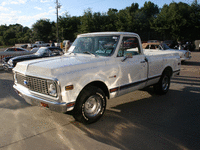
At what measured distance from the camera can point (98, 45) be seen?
433 centimetres

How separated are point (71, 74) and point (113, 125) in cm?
147

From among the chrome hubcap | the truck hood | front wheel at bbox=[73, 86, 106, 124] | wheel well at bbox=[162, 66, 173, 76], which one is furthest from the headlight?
wheel well at bbox=[162, 66, 173, 76]

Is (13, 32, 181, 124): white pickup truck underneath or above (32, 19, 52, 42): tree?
underneath

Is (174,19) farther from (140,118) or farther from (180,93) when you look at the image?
(140,118)

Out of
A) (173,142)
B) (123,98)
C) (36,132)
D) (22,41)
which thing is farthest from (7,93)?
(22,41)

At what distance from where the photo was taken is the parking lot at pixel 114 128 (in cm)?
303

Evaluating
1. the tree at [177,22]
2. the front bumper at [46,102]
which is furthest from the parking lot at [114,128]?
the tree at [177,22]

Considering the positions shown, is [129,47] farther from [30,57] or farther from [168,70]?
[30,57]

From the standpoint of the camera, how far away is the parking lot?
3.03 metres

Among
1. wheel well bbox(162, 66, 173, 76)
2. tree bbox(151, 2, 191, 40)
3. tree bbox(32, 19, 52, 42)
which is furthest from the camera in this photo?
tree bbox(32, 19, 52, 42)

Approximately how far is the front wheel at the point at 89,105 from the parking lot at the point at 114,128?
0.66ft

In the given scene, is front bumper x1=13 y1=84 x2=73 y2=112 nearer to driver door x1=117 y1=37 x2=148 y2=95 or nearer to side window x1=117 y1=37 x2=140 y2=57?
driver door x1=117 y1=37 x2=148 y2=95

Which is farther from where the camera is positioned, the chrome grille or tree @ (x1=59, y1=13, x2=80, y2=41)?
tree @ (x1=59, y1=13, x2=80, y2=41)

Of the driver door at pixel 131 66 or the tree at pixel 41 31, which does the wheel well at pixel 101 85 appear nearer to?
the driver door at pixel 131 66
